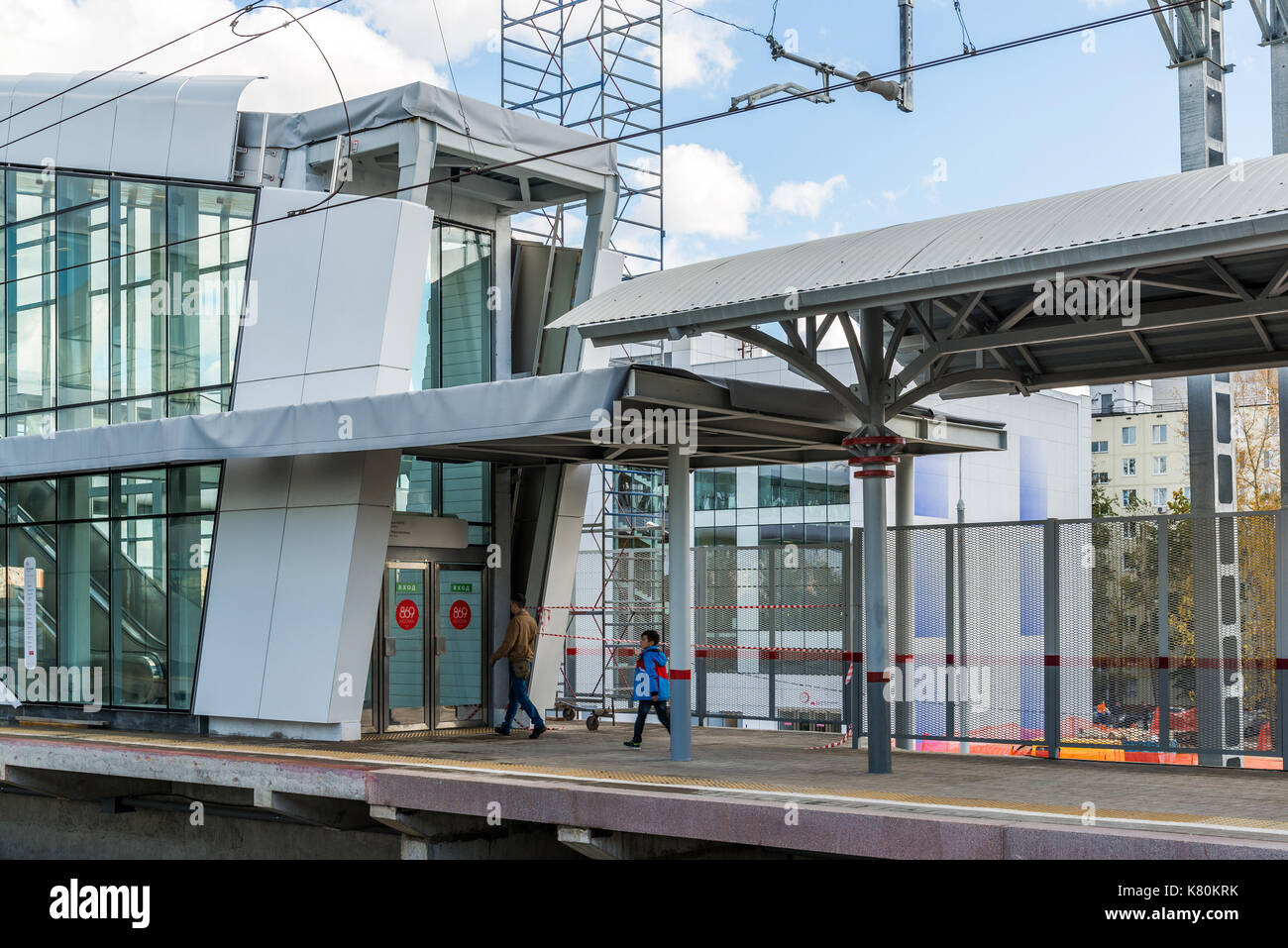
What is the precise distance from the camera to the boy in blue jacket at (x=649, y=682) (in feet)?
53.3

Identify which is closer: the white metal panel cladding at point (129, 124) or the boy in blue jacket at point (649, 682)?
the boy in blue jacket at point (649, 682)

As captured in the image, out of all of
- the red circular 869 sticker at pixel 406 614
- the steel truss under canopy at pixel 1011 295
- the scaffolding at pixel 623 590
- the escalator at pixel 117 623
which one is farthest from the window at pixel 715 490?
the steel truss under canopy at pixel 1011 295

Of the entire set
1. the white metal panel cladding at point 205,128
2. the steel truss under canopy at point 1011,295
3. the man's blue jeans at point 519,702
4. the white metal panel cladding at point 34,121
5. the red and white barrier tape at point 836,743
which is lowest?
the red and white barrier tape at point 836,743

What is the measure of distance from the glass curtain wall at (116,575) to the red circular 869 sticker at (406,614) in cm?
281

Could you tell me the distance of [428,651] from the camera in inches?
744

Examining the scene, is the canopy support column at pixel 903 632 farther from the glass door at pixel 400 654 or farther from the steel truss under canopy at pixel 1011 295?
the glass door at pixel 400 654

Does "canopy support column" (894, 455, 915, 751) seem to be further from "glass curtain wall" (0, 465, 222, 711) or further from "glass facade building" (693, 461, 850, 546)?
"glass facade building" (693, 461, 850, 546)

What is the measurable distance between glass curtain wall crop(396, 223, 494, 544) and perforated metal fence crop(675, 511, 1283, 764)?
4.82 metres

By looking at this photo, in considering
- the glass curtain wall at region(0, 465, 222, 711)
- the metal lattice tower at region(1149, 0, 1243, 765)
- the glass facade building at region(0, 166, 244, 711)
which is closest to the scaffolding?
the glass curtain wall at region(0, 465, 222, 711)

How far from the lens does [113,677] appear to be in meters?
20.4

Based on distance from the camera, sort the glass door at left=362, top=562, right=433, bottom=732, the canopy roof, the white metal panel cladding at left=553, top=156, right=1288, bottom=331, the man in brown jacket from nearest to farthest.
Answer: the white metal panel cladding at left=553, top=156, right=1288, bottom=331
the canopy roof
the man in brown jacket
the glass door at left=362, top=562, right=433, bottom=732

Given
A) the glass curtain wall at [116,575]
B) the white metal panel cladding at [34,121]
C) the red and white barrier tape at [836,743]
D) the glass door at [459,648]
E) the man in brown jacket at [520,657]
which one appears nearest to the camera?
the red and white barrier tape at [836,743]

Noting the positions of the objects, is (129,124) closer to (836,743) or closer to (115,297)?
(115,297)

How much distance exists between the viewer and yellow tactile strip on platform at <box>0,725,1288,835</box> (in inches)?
378
